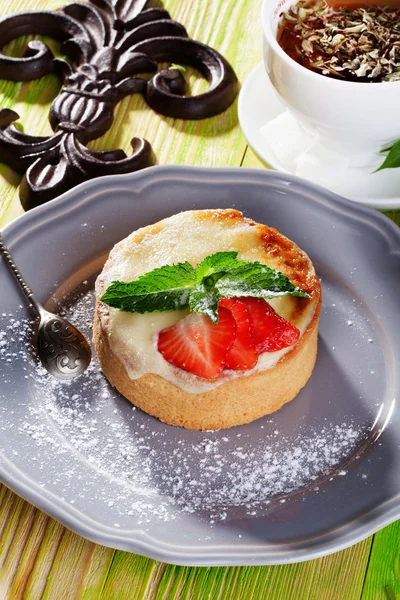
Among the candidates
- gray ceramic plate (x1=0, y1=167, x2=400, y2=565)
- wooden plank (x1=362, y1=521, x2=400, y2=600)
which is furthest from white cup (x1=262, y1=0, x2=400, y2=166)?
wooden plank (x1=362, y1=521, x2=400, y2=600)

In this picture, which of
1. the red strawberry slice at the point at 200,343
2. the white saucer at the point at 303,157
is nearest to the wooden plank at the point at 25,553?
the red strawberry slice at the point at 200,343

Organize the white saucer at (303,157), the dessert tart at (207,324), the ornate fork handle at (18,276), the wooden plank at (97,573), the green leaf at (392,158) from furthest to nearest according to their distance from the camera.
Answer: the white saucer at (303,157) < the green leaf at (392,158) < the ornate fork handle at (18,276) < the dessert tart at (207,324) < the wooden plank at (97,573)

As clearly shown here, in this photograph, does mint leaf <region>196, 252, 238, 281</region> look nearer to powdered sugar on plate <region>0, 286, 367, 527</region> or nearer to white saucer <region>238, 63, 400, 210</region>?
powdered sugar on plate <region>0, 286, 367, 527</region>

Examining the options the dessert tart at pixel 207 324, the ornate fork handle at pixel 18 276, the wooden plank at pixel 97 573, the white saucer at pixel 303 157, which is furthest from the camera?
the white saucer at pixel 303 157

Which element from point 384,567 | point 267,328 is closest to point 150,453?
point 267,328

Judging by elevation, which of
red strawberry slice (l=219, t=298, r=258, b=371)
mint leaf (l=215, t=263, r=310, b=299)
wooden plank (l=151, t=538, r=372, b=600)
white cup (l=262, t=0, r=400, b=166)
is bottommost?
wooden plank (l=151, t=538, r=372, b=600)

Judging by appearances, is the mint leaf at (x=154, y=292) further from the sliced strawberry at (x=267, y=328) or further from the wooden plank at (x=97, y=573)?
the wooden plank at (x=97, y=573)
